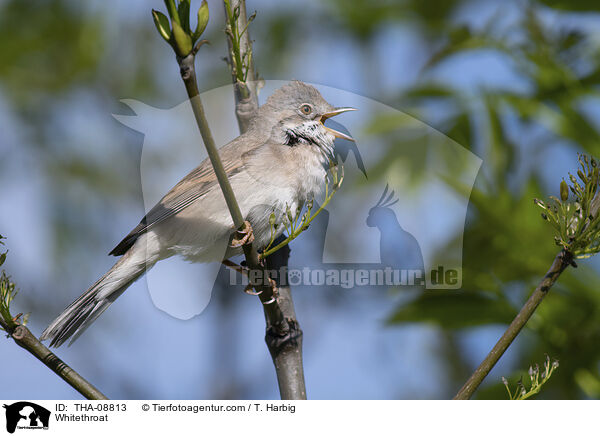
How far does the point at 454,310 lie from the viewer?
2248 mm

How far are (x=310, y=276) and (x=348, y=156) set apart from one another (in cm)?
87

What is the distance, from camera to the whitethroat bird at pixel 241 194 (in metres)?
3.02

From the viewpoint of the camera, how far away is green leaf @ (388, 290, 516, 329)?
7.24 feet

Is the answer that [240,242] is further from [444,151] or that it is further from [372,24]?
[372,24]

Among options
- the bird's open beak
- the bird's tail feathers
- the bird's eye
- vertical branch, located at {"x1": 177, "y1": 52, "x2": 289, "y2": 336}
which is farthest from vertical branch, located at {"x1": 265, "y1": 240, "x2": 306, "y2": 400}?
the bird's eye

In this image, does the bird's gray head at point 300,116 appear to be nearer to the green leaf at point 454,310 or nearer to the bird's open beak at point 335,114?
the bird's open beak at point 335,114

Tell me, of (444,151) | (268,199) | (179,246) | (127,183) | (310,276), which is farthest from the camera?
(127,183)

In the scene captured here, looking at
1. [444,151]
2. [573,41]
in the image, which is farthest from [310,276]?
[573,41]

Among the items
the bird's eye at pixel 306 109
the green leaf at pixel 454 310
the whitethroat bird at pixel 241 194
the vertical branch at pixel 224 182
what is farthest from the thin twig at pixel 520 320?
the bird's eye at pixel 306 109

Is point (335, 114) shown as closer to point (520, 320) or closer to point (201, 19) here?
point (520, 320)

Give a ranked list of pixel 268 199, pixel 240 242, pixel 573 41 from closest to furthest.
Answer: pixel 240 242 → pixel 573 41 → pixel 268 199

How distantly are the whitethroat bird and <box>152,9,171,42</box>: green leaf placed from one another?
176 cm
